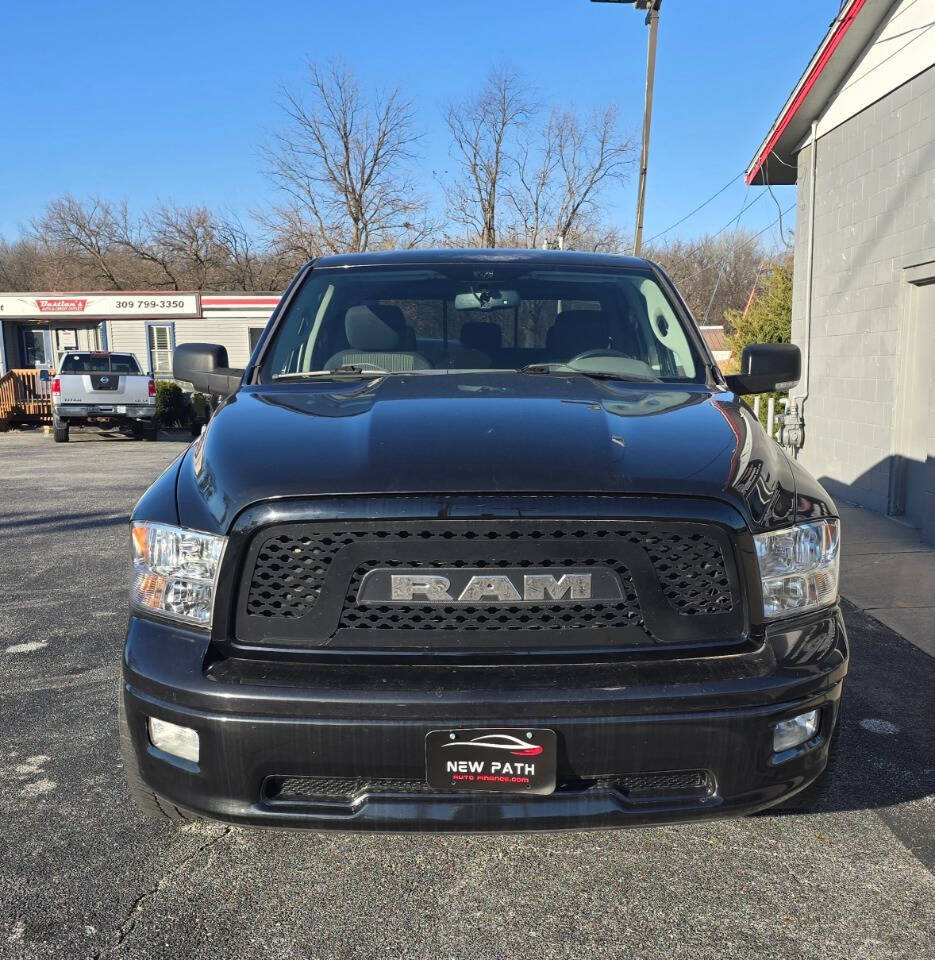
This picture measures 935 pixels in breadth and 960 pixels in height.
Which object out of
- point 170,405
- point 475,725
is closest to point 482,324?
point 475,725

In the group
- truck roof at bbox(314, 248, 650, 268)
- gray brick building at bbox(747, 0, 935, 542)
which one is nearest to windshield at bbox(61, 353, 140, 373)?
gray brick building at bbox(747, 0, 935, 542)

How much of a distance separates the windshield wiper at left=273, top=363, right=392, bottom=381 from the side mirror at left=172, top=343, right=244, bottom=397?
1.41 ft

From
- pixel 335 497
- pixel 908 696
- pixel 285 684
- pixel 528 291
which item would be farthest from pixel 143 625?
pixel 908 696

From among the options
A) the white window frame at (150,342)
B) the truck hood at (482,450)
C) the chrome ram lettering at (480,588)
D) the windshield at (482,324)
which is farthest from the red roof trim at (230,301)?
the chrome ram lettering at (480,588)

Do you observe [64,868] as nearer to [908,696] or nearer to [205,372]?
[205,372]

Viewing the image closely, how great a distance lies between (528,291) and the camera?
3.76 m

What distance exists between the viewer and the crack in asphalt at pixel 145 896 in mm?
2215

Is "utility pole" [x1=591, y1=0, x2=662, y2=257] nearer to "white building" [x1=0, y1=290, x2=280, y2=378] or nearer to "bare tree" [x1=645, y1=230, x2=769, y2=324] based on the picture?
"white building" [x1=0, y1=290, x2=280, y2=378]

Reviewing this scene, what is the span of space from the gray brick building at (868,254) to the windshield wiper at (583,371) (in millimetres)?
4830

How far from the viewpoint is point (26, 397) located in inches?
A: 930

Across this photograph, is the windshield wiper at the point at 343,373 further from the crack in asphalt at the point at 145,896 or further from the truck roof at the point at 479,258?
the crack in asphalt at the point at 145,896

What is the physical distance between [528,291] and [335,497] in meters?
1.95

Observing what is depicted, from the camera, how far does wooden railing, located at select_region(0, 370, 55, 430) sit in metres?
22.7

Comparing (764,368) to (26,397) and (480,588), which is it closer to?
(480,588)
